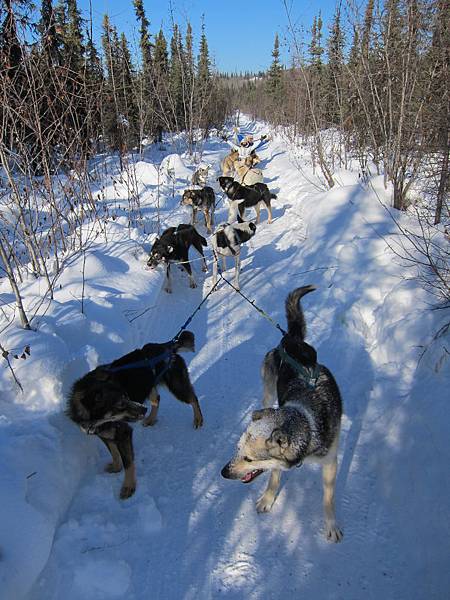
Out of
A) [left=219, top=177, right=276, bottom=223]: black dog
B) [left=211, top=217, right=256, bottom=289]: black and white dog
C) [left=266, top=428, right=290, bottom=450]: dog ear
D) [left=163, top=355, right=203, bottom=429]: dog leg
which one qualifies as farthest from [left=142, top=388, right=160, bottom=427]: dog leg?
[left=219, top=177, right=276, bottom=223]: black dog

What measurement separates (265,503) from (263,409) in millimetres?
881

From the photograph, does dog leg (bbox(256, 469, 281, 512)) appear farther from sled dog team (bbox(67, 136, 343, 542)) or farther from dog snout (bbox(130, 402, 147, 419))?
dog snout (bbox(130, 402, 147, 419))

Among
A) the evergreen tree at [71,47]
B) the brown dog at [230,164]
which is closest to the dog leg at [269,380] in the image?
the evergreen tree at [71,47]

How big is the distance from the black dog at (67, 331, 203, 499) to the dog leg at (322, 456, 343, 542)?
4.55 ft

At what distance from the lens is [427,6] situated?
6281 millimetres

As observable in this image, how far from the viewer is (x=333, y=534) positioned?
2643 millimetres

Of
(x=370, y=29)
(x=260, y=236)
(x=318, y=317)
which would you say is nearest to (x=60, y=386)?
(x=318, y=317)

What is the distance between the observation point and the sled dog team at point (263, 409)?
2371 millimetres

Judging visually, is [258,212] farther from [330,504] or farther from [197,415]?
[330,504]

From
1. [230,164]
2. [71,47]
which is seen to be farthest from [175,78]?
[71,47]

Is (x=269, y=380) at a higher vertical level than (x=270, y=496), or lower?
higher

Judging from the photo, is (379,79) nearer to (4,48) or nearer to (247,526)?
(4,48)

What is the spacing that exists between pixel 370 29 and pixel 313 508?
860 centimetres

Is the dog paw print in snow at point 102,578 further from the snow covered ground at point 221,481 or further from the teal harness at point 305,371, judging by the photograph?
the teal harness at point 305,371
